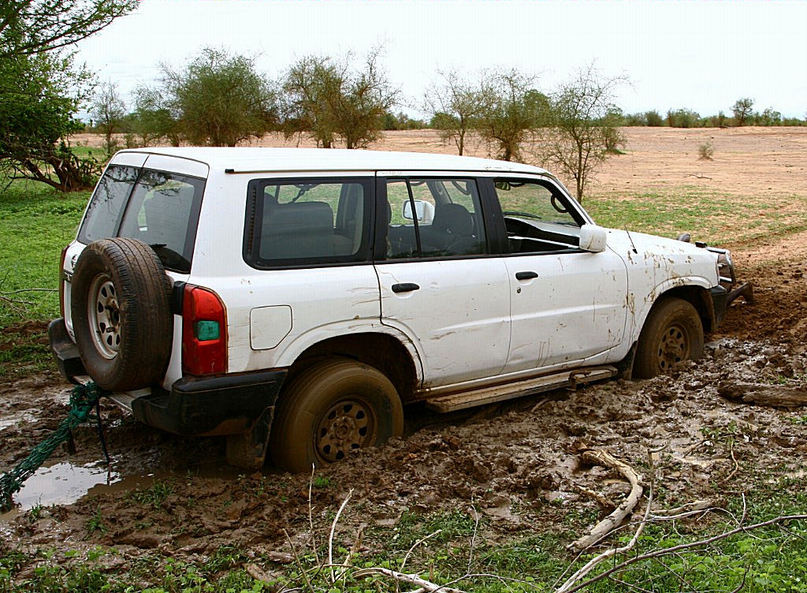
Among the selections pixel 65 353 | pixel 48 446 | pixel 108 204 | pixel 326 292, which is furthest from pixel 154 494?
pixel 108 204

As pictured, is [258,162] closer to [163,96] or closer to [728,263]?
[728,263]

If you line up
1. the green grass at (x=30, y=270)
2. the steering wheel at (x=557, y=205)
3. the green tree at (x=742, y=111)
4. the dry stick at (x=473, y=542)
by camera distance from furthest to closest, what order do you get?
the green tree at (x=742, y=111)
the green grass at (x=30, y=270)
the steering wheel at (x=557, y=205)
the dry stick at (x=473, y=542)

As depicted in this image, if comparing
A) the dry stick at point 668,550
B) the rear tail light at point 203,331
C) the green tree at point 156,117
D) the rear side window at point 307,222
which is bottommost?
the dry stick at point 668,550

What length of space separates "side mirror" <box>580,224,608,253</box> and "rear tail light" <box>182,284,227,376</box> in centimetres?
257

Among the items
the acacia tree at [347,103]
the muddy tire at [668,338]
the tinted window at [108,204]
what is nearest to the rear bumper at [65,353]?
the tinted window at [108,204]

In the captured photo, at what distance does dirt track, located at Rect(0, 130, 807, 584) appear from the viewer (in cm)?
422

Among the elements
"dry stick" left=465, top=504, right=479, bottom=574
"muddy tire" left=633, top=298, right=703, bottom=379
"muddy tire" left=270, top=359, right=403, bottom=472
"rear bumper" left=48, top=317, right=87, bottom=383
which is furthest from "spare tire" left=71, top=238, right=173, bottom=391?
"muddy tire" left=633, top=298, right=703, bottom=379

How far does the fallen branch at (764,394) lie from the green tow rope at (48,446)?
419 cm

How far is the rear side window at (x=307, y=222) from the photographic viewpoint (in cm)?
449

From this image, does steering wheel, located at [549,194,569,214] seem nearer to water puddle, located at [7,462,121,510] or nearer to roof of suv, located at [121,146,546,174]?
roof of suv, located at [121,146,546,174]

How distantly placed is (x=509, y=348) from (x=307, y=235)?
5.23 feet

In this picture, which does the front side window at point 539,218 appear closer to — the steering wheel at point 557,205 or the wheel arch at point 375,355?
the steering wheel at point 557,205

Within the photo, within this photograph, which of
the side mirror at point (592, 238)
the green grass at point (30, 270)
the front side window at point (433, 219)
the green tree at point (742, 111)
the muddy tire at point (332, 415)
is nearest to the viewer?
the muddy tire at point (332, 415)

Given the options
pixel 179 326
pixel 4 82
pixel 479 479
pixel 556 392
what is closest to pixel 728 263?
pixel 556 392
